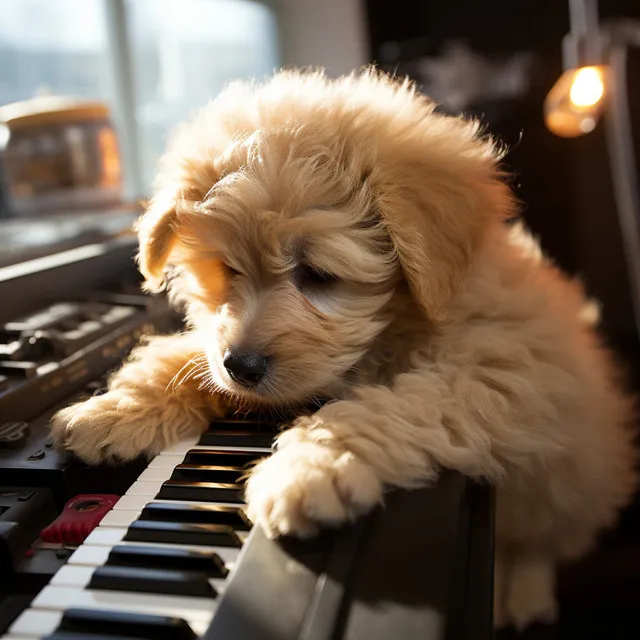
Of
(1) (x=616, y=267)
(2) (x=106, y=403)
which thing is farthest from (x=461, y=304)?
(1) (x=616, y=267)

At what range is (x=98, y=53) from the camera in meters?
2.99

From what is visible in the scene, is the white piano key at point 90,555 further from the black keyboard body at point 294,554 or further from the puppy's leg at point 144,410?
the puppy's leg at point 144,410

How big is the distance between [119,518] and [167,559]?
13 centimetres

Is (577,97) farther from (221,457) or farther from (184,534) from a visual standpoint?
(184,534)

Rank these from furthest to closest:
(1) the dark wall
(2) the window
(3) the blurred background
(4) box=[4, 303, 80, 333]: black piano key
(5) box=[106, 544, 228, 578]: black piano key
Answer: (1) the dark wall
(2) the window
(3) the blurred background
(4) box=[4, 303, 80, 333]: black piano key
(5) box=[106, 544, 228, 578]: black piano key

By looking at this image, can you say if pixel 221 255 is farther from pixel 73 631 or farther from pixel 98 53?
pixel 98 53

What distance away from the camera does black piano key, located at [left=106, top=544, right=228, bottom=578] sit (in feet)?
2.26

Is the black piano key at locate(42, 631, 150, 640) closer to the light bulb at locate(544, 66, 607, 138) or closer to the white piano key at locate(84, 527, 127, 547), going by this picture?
the white piano key at locate(84, 527, 127, 547)

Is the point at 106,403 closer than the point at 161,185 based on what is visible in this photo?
Yes

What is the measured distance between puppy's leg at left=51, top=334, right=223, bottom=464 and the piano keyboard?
0.28 ft

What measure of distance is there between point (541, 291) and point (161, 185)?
2.47 ft

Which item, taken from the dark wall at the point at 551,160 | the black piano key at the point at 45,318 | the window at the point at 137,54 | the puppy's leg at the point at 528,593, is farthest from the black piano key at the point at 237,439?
the dark wall at the point at 551,160

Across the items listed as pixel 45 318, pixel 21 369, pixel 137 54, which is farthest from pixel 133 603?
pixel 137 54

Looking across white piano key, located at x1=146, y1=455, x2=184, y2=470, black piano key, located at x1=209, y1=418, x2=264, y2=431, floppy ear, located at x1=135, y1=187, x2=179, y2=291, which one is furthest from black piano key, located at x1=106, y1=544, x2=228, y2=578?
floppy ear, located at x1=135, y1=187, x2=179, y2=291
